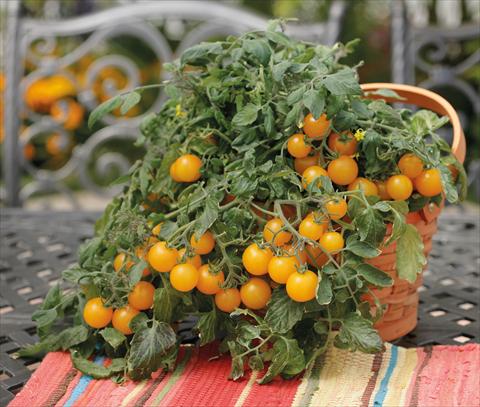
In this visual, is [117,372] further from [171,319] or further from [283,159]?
[283,159]

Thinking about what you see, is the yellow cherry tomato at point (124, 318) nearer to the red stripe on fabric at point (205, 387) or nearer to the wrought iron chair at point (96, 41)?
the red stripe on fabric at point (205, 387)

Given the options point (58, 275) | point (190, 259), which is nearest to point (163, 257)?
point (190, 259)

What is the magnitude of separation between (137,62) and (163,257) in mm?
3126

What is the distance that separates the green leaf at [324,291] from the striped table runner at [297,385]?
0.10 m

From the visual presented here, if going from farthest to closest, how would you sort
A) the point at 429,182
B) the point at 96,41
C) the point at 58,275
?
the point at 96,41 → the point at 58,275 → the point at 429,182

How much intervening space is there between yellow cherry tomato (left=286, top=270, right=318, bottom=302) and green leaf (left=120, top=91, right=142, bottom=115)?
0.28 meters

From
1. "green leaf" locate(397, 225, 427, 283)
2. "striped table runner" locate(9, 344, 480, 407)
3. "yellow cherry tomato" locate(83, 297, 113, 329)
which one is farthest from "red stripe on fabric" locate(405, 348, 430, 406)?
"yellow cherry tomato" locate(83, 297, 113, 329)

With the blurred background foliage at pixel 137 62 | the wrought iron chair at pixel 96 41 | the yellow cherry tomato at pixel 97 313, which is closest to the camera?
the yellow cherry tomato at pixel 97 313

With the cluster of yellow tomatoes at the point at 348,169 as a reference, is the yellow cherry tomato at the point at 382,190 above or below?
below

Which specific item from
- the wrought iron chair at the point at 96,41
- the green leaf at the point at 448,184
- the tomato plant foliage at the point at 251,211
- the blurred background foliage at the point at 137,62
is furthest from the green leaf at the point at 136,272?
the blurred background foliage at the point at 137,62

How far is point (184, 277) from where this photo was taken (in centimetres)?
71

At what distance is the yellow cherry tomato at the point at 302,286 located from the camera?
680 millimetres

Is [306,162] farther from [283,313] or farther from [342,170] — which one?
[283,313]

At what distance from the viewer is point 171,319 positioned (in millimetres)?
762
